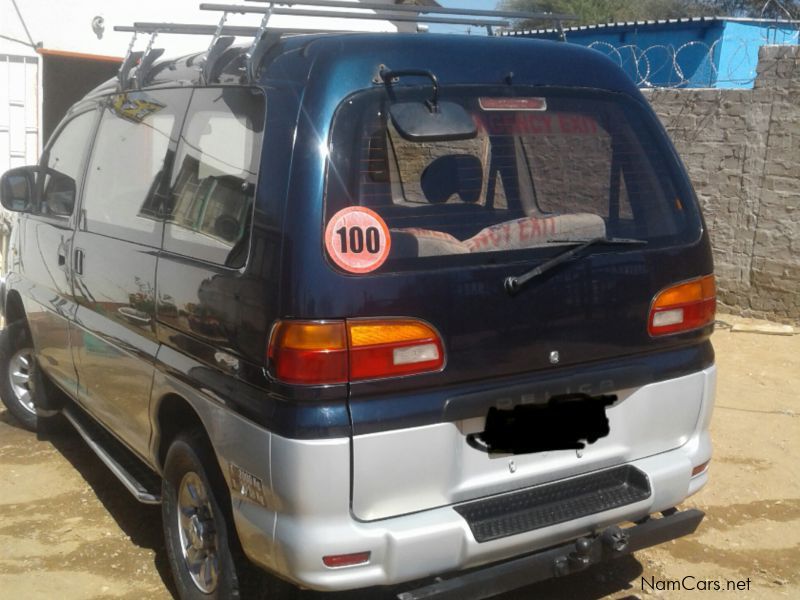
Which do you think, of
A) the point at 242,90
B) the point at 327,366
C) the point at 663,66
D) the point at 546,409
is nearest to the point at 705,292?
the point at 546,409

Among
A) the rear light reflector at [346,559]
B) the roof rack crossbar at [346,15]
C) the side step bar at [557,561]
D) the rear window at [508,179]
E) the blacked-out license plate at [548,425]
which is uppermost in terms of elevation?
the roof rack crossbar at [346,15]

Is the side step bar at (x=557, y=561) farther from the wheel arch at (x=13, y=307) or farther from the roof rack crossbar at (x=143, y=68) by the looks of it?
the wheel arch at (x=13, y=307)

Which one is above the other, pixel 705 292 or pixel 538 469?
pixel 705 292

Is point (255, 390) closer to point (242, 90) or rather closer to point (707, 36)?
point (242, 90)

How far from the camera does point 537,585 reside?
12.8ft

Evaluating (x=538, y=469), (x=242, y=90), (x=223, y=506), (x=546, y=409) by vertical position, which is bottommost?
(x=223, y=506)

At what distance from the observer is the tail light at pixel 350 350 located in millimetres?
2717

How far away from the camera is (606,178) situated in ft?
11.0

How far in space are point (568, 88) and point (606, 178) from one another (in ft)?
1.12

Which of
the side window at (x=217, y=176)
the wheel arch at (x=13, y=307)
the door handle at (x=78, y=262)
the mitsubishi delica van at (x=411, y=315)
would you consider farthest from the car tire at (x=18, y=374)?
the side window at (x=217, y=176)

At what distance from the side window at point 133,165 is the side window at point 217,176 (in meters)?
0.14

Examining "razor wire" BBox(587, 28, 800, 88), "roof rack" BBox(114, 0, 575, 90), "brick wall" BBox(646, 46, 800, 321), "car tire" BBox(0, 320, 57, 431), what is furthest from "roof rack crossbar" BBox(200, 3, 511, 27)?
"razor wire" BBox(587, 28, 800, 88)

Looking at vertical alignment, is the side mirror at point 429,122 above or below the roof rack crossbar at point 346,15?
below

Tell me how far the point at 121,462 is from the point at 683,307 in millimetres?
2552
